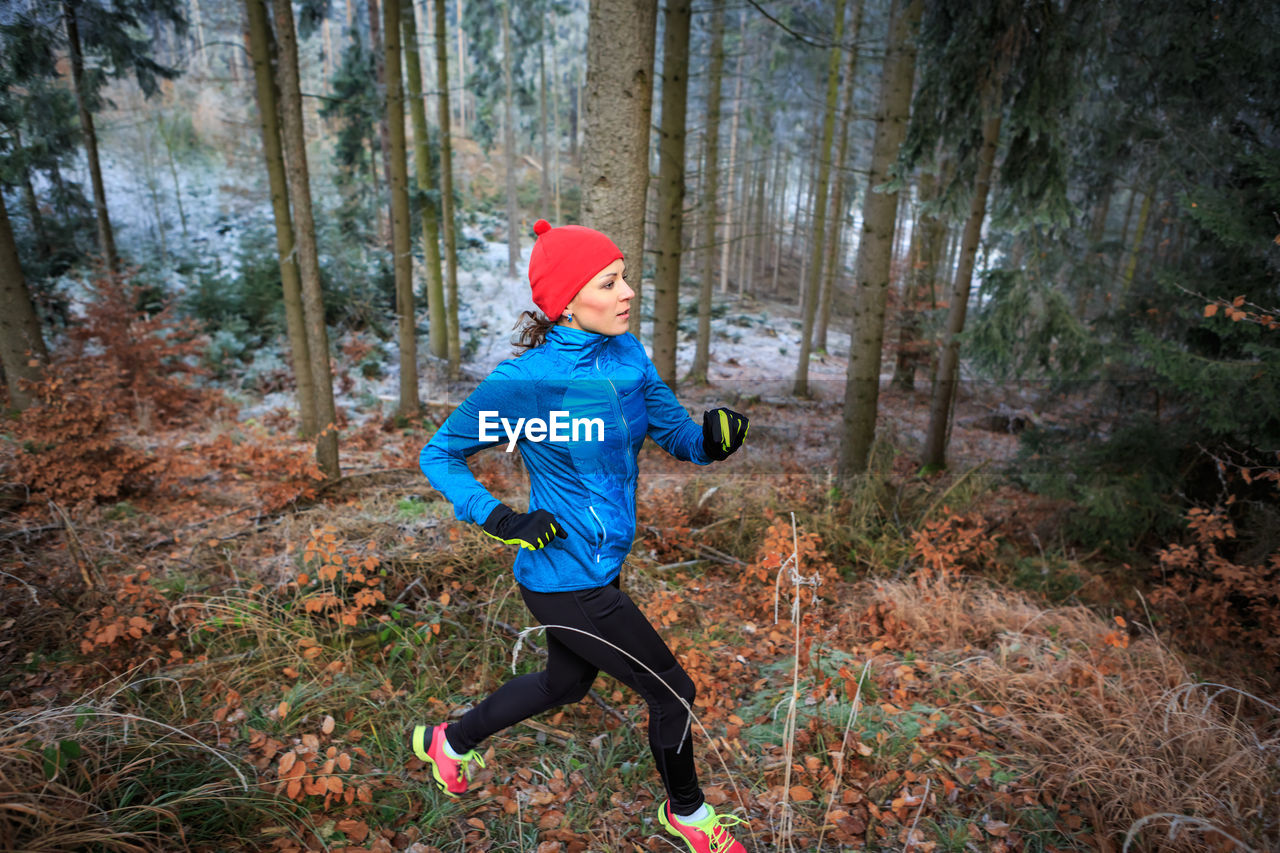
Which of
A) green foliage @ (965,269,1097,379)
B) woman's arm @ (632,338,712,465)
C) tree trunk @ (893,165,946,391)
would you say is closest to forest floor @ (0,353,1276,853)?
woman's arm @ (632,338,712,465)

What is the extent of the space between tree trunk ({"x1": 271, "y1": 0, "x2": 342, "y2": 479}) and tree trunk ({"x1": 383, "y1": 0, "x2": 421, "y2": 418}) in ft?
12.0

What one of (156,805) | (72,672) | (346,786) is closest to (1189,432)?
(346,786)

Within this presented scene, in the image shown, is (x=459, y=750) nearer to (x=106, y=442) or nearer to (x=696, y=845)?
(x=696, y=845)

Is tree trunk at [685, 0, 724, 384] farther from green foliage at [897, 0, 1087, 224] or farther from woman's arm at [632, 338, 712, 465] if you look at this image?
woman's arm at [632, 338, 712, 465]

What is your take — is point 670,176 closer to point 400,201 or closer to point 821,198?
point 400,201

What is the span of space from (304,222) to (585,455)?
5.34 metres

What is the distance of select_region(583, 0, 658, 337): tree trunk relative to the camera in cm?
311

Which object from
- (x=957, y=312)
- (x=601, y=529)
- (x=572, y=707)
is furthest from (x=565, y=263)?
(x=957, y=312)

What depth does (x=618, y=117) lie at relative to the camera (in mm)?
3186

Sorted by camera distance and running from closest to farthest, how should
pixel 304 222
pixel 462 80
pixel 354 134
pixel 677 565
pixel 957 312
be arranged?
pixel 677 565, pixel 304 222, pixel 957 312, pixel 354 134, pixel 462 80

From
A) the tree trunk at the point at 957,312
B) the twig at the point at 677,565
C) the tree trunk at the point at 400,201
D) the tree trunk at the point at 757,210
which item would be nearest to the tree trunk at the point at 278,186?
the tree trunk at the point at 400,201

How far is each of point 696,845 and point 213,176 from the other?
33.1 meters

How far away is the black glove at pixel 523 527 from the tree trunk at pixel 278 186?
221 inches

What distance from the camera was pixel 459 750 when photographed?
2426 mm
